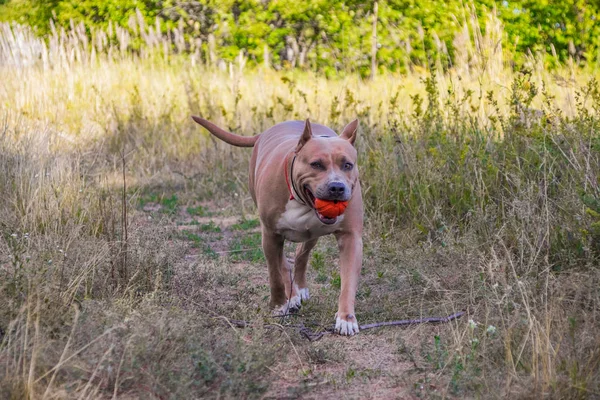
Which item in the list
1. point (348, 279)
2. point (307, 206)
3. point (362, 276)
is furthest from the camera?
point (362, 276)

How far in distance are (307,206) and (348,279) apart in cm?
49

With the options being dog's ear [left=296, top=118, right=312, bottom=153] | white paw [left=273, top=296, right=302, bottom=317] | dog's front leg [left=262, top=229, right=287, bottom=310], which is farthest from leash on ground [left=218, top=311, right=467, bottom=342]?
dog's ear [left=296, top=118, right=312, bottom=153]

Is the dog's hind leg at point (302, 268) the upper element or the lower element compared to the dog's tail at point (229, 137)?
lower

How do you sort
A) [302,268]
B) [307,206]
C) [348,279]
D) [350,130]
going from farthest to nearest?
[302,268] < [350,130] < [307,206] < [348,279]

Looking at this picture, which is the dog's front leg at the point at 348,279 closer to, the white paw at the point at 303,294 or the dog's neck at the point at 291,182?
the dog's neck at the point at 291,182

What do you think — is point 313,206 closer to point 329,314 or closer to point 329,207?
point 329,207

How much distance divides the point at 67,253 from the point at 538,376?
2.57m

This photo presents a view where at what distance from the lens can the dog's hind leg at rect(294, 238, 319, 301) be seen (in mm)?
4812

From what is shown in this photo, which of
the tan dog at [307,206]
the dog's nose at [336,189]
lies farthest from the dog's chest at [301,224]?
the dog's nose at [336,189]

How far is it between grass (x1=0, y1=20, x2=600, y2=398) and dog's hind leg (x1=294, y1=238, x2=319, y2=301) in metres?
0.09

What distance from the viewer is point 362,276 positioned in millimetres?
5211

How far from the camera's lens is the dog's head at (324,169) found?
157 inches

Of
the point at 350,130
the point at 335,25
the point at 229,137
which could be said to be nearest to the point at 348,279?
the point at 350,130

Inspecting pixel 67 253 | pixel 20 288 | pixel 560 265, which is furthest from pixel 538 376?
pixel 67 253
